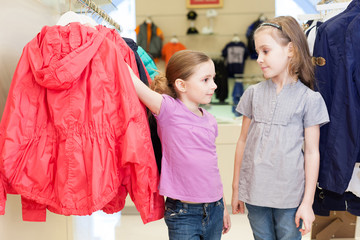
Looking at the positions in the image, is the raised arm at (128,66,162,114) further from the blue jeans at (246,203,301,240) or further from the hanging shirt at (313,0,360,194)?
the hanging shirt at (313,0,360,194)

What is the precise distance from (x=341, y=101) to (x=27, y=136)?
48.2 inches

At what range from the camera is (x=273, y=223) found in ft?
4.92

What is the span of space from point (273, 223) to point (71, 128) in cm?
94

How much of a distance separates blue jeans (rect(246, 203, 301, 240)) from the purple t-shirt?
0.25m

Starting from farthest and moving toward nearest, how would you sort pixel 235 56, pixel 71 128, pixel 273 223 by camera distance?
pixel 235 56 < pixel 273 223 < pixel 71 128

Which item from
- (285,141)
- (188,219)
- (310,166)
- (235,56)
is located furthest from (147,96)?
(235,56)

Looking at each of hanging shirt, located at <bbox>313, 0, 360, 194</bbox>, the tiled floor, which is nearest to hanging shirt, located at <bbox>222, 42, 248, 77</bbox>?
the tiled floor

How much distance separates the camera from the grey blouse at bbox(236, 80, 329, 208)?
1.41 metres

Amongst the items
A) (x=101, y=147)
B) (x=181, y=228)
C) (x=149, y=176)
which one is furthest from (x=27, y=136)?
(x=181, y=228)

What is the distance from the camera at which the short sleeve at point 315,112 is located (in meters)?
1.40

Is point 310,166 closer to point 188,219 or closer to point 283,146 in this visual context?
point 283,146

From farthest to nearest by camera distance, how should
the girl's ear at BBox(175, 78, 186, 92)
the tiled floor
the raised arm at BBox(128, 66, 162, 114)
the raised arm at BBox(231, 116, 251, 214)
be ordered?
1. the tiled floor
2. the raised arm at BBox(231, 116, 251, 214)
3. the girl's ear at BBox(175, 78, 186, 92)
4. the raised arm at BBox(128, 66, 162, 114)

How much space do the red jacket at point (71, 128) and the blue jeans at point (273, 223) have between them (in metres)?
0.53

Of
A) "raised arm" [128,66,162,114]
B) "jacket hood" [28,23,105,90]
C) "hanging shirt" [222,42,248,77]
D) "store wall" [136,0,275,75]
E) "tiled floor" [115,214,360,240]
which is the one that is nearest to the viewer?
"jacket hood" [28,23,105,90]
